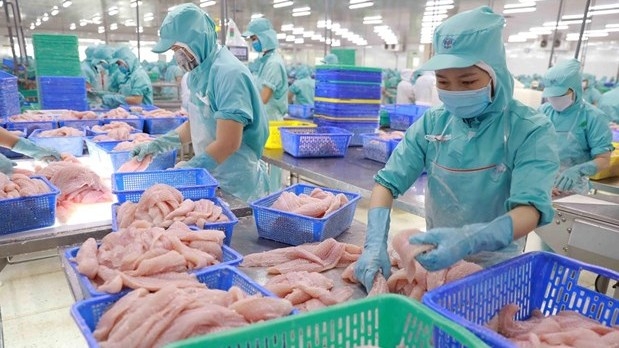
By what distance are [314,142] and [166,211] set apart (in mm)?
2361

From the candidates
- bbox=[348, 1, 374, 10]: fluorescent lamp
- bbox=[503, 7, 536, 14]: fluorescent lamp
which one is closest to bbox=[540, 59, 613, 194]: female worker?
bbox=[348, 1, 374, 10]: fluorescent lamp

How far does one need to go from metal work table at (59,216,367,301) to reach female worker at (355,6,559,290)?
0.53ft

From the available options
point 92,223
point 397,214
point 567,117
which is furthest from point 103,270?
point 397,214

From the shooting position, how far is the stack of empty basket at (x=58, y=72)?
593 cm

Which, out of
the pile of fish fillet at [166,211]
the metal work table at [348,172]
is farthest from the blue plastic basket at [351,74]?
the pile of fish fillet at [166,211]

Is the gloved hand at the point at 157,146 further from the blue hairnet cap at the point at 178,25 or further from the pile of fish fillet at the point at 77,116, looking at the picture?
the pile of fish fillet at the point at 77,116

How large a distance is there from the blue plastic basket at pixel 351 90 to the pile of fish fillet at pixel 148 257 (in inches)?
123

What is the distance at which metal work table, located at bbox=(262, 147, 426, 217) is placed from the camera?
3141mm

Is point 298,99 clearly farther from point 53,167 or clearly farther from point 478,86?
point 478,86

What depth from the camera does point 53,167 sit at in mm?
2838

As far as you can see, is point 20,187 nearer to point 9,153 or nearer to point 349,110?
point 9,153

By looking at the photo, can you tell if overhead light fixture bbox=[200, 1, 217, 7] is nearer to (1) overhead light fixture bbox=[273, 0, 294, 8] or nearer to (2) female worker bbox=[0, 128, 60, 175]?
(1) overhead light fixture bbox=[273, 0, 294, 8]

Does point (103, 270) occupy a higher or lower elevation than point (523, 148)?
lower

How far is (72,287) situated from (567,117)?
177 inches
